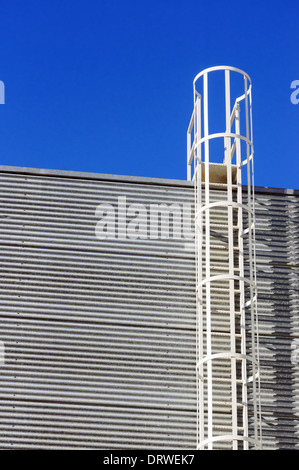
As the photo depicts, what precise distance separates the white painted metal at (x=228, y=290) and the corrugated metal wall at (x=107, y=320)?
301 mm

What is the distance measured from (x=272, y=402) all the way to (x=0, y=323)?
459 centimetres

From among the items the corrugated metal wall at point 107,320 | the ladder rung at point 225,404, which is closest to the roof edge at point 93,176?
the corrugated metal wall at point 107,320

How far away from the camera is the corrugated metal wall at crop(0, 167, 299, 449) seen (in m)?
13.5

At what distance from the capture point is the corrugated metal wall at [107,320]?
533 inches

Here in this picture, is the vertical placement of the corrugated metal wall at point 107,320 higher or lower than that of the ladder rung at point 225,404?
higher

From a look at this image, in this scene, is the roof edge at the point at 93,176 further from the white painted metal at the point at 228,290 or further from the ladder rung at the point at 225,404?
the ladder rung at the point at 225,404

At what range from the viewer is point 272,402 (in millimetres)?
13977

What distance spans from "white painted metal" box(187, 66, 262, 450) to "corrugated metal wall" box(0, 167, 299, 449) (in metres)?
0.30

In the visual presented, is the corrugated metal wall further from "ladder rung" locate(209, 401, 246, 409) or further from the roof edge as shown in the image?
"ladder rung" locate(209, 401, 246, 409)
